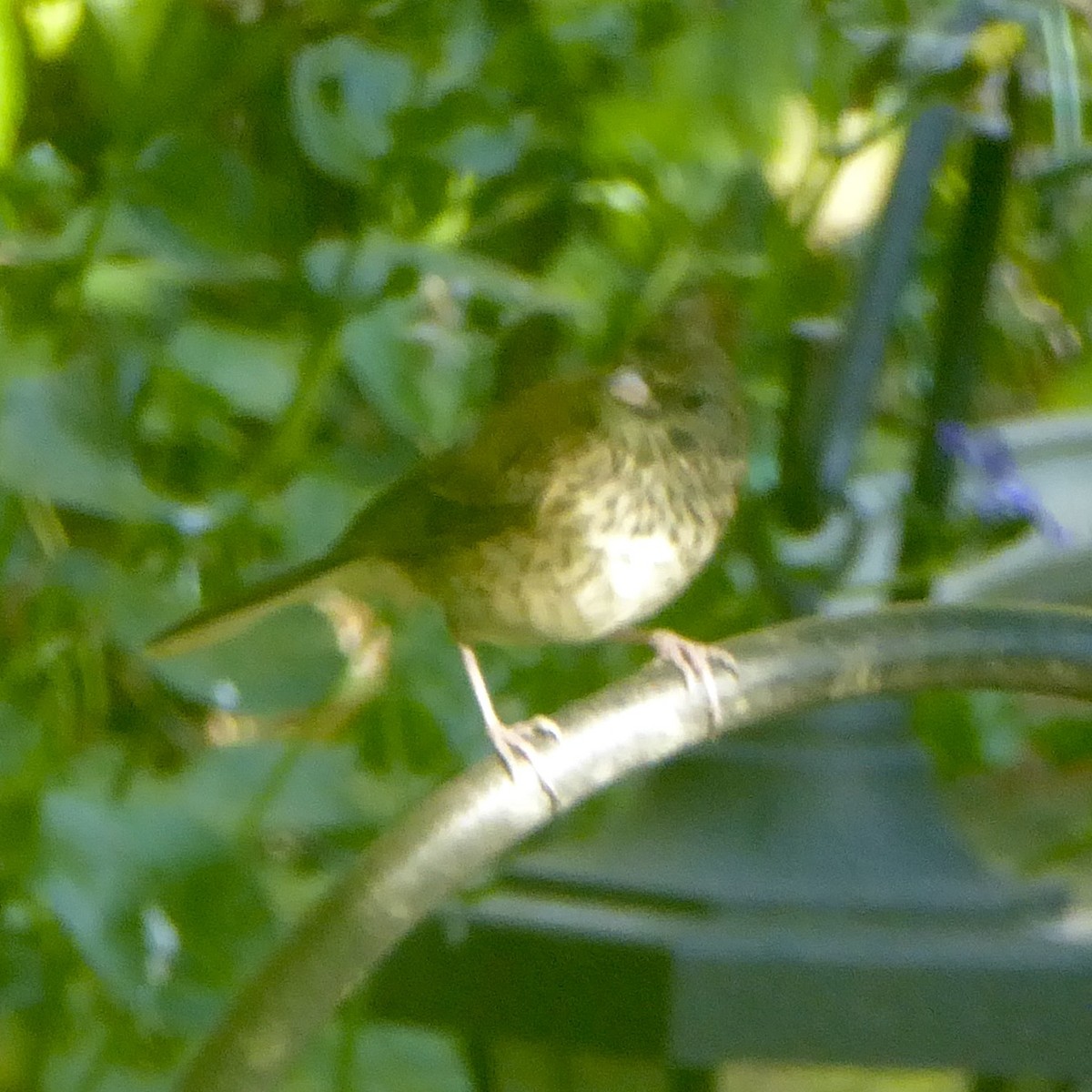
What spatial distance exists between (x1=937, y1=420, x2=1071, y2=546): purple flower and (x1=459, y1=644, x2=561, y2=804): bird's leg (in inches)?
7.5

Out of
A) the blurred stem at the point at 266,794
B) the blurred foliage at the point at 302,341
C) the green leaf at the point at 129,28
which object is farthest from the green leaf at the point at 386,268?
the blurred stem at the point at 266,794

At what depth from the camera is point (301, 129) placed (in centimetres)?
79

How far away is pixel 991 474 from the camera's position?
2.27 feet

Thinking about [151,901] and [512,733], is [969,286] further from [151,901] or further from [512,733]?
[151,901]

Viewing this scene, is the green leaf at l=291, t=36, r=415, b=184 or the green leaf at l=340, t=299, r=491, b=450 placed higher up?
the green leaf at l=291, t=36, r=415, b=184

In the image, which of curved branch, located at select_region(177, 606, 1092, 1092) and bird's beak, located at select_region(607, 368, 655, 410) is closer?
curved branch, located at select_region(177, 606, 1092, 1092)

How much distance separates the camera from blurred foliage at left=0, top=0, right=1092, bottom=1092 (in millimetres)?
751

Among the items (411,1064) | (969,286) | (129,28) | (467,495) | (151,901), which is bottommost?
(411,1064)

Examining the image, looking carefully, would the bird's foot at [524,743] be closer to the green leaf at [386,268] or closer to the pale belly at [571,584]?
the pale belly at [571,584]

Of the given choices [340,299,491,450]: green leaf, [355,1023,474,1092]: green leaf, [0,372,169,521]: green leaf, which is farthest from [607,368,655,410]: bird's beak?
[355,1023,474,1092]: green leaf

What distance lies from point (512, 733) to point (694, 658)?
0.09 meters

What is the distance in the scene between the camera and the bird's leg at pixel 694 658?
60 cm

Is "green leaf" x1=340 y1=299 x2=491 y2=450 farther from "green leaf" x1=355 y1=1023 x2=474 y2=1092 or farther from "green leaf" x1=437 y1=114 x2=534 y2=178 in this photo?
"green leaf" x1=355 y1=1023 x2=474 y2=1092

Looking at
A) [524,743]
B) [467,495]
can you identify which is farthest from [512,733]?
[467,495]
